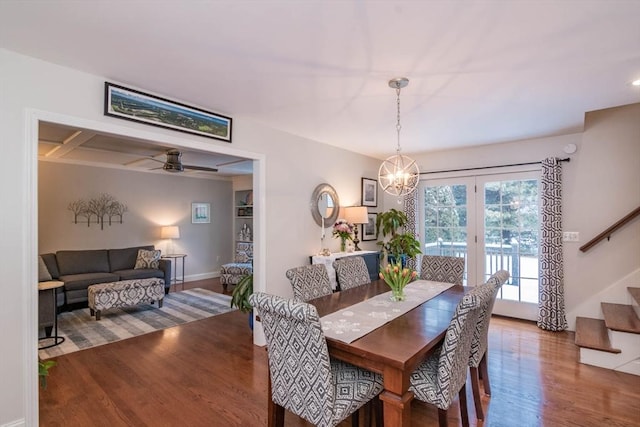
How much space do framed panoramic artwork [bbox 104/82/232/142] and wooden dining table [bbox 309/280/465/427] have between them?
2055 mm

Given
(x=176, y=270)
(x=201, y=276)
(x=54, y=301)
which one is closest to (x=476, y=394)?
(x=54, y=301)

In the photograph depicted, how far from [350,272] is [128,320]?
3366 mm

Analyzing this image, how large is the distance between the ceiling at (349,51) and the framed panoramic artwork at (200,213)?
475 centimetres

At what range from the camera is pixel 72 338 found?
12.2ft

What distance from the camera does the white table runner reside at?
1842 mm

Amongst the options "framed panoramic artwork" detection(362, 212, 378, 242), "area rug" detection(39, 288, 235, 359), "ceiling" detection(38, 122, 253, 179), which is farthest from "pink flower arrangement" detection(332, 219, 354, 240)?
"area rug" detection(39, 288, 235, 359)

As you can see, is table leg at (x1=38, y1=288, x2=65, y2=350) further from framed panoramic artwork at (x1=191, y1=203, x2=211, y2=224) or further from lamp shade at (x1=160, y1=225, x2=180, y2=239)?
framed panoramic artwork at (x1=191, y1=203, x2=211, y2=224)

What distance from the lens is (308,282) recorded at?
8.71 ft

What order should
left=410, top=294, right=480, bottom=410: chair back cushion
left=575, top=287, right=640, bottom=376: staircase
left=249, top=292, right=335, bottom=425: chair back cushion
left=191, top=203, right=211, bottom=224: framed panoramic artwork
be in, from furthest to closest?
1. left=191, top=203, right=211, bottom=224: framed panoramic artwork
2. left=575, top=287, right=640, bottom=376: staircase
3. left=410, top=294, right=480, bottom=410: chair back cushion
4. left=249, top=292, right=335, bottom=425: chair back cushion

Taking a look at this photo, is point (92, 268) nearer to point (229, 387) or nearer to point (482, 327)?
point (229, 387)

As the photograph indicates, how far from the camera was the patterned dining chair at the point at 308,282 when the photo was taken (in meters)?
2.55

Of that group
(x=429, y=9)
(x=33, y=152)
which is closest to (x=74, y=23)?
(x=33, y=152)

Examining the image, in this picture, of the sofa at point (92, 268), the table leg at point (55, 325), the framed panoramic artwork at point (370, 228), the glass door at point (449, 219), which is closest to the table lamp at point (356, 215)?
the framed panoramic artwork at point (370, 228)

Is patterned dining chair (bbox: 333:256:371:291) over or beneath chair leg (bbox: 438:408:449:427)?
over
